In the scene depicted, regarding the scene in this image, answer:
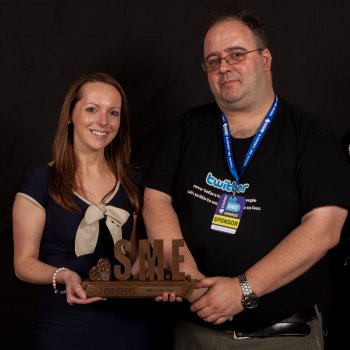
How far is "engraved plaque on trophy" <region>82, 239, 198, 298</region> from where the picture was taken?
1.69 metres

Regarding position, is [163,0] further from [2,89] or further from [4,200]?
[4,200]

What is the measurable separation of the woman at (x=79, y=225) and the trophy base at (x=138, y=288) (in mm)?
212

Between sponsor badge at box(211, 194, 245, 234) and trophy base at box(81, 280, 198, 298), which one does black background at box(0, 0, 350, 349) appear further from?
trophy base at box(81, 280, 198, 298)

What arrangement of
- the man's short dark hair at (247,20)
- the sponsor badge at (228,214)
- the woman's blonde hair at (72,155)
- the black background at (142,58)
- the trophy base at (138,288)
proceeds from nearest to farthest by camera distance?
1. the trophy base at (138,288)
2. the sponsor badge at (228,214)
3. the man's short dark hair at (247,20)
4. the woman's blonde hair at (72,155)
5. the black background at (142,58)

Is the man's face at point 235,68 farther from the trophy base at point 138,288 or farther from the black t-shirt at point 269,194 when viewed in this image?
the trophy base at point 138,288

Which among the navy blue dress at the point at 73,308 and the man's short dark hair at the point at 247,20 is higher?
the man's short dark hair at the point at 247,20

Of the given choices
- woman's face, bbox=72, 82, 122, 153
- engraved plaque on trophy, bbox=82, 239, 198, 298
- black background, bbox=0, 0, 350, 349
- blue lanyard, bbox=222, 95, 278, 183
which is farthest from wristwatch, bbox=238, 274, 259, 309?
black background, bbox=0, 0, 350, 349

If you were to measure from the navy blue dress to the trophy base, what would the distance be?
30 centimetres

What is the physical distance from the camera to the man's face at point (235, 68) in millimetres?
1875

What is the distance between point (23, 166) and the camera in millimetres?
2730

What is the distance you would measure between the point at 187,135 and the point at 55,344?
83 cm

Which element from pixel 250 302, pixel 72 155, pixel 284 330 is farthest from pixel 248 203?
pixel 72 155

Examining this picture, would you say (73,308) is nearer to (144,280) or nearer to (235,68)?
(144,280)

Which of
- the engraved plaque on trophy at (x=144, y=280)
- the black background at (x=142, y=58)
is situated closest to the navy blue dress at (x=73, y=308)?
the engraved plaque on trophy at (x=144, y=280)
